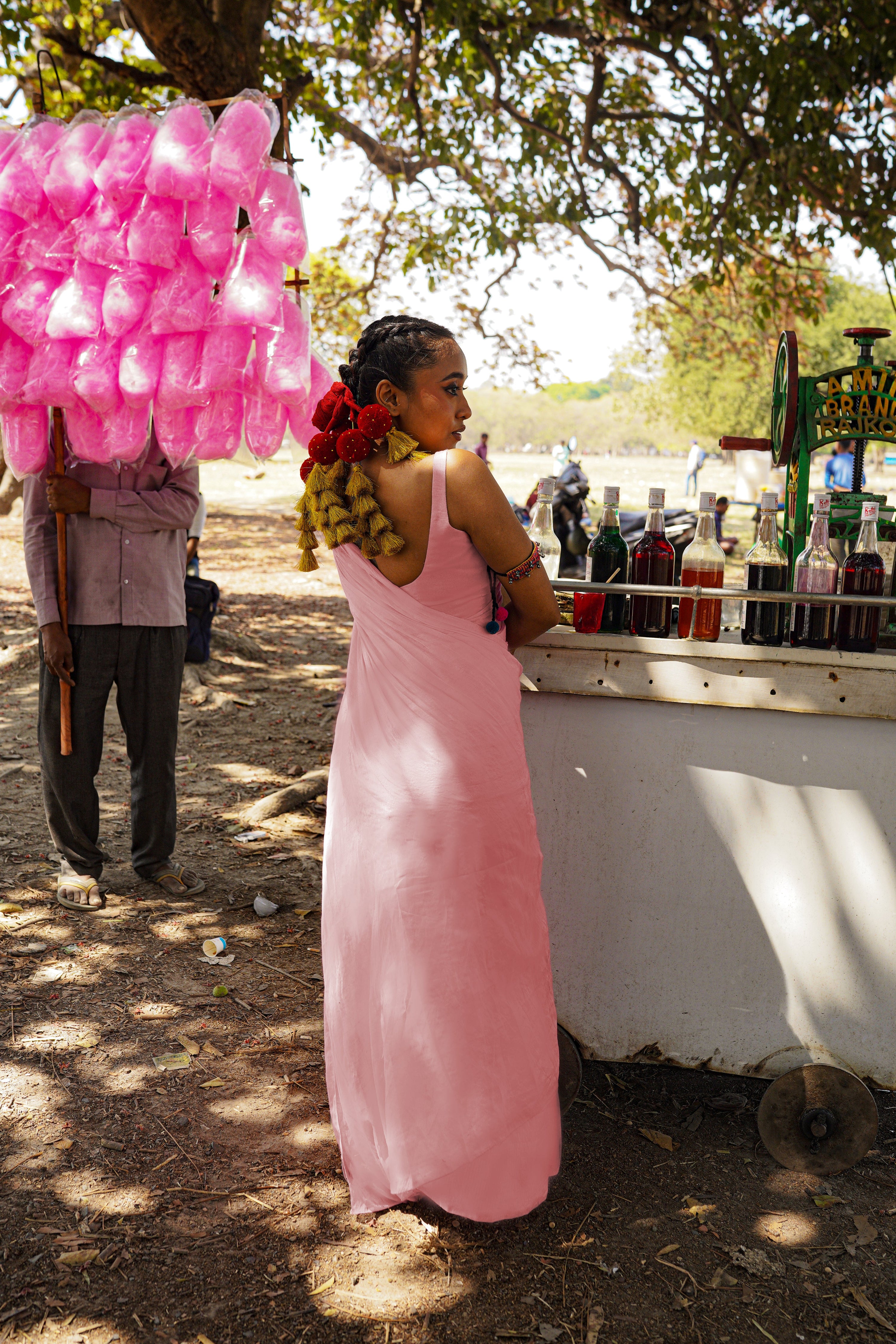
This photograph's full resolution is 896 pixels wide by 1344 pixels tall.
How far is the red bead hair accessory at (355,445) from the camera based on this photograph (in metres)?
2.05

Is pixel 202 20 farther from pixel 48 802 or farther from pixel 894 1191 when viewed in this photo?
pixel 894 1191

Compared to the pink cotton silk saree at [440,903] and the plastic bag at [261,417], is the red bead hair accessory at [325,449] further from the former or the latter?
the plastic bag at [261,417]

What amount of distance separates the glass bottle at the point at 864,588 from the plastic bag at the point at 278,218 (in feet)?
5.93

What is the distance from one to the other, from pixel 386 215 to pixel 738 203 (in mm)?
5017

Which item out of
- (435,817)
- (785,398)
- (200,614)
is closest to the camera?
(435,817)

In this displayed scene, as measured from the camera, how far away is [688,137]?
7.76m

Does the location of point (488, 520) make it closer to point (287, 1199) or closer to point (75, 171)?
point (287, 1199)

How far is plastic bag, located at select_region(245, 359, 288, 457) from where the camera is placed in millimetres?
3213

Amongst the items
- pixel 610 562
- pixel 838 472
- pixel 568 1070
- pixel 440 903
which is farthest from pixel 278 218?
pixel 838 472

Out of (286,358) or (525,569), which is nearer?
(525,569)

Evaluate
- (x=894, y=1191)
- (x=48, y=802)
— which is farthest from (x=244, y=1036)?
A: (x=894, y=1191)

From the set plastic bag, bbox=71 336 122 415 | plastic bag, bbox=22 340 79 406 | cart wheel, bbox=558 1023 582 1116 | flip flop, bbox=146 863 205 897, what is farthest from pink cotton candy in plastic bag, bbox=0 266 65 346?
cart wheel, bbox=558 1023 582 1116

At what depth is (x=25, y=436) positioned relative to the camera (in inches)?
136

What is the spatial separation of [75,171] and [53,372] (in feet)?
1.93
